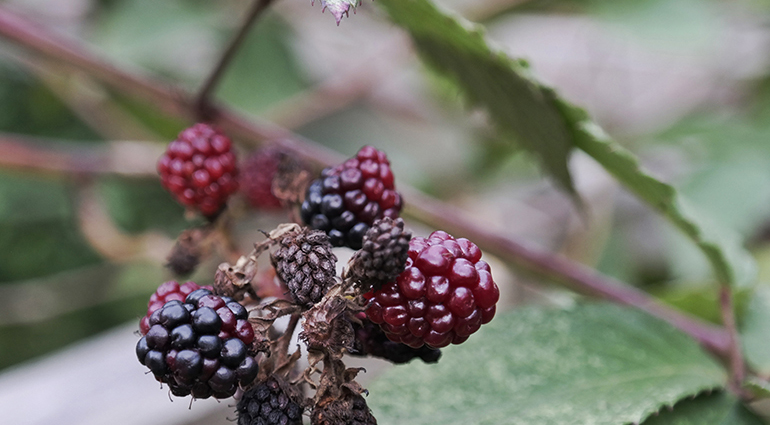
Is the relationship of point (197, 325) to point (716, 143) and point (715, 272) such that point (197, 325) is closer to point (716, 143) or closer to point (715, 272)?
point (715, 272)

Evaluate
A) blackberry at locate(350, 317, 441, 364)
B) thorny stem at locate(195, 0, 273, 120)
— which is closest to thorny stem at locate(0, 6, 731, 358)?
thorny stem at locate(195, 0, 273, 120)

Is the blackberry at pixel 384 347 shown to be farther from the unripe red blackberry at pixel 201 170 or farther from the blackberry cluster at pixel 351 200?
the unripe red blackberry at pixel 201 170

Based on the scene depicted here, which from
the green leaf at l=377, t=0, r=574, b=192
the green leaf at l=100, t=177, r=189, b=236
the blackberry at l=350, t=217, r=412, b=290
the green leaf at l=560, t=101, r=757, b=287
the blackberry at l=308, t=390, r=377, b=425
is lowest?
the green leaf at l=100, t=177, r=189, b=236

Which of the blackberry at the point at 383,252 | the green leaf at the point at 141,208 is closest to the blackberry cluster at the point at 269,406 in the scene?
the blackberry at the point at 383,252

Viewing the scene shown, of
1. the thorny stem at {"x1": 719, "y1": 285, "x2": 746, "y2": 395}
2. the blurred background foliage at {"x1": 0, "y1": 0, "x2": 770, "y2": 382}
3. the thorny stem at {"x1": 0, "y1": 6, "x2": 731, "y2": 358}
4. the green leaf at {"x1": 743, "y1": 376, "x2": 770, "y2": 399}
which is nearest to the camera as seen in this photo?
the green leaf at {"x1": 743, "y1": 376, "x2": 770, "y2": 399}

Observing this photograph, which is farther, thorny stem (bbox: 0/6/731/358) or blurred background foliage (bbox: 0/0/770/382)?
blurred background foliage (bbox: 0/0/770/382)

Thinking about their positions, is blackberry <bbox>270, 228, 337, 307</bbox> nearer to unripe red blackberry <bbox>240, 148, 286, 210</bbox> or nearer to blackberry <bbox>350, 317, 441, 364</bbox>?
blackberry <bbox>350, 317, 441, 364</bbox>

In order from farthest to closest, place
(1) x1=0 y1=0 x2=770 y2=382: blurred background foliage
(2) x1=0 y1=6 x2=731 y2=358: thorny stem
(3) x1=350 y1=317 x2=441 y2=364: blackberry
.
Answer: (1) x1=0 y1=0 x2=770 y2=382: blurred background foliage
(2) x1=0 y1=6 x2=731 y2=358: thorny stem
(3) x1=350 y1=317 x2=441 y2=364: blackberry
